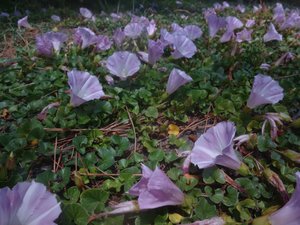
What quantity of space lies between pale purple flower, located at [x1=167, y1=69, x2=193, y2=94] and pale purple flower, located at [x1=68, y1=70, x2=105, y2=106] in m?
0.41

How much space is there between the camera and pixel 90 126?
1698 millimetres

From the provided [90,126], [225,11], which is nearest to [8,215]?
[90,126]

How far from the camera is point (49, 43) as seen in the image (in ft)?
7.45

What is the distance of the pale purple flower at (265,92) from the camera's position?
167 cm

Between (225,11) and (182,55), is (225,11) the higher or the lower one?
the lower one

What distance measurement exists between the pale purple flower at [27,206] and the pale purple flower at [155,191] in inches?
11.6

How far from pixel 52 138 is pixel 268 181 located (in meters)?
1.05

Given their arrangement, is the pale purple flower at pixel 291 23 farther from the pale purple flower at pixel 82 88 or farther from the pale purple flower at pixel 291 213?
the pale purple flower at pixel 291 213

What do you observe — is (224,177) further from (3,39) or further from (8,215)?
(3,39)

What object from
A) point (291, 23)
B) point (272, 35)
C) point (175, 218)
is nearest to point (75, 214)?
point (175, 218)

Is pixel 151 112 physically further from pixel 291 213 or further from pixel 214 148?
pixel 291 213

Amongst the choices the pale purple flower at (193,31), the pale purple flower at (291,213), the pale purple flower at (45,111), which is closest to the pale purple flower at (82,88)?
the pale purple flower at (45,111)

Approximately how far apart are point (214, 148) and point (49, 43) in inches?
59.8

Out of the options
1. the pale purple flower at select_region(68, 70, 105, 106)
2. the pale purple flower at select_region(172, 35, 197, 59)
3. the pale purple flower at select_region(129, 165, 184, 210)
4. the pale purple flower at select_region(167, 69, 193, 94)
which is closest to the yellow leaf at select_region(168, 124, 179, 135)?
the pale purple flower at select_region(167, 69, 193, 94)
